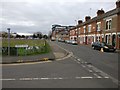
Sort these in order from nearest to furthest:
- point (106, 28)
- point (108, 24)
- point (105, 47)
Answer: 1. point (105, 47)
2. point (108, 24)
3. point (106, 28)

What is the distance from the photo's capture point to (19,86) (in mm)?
8812

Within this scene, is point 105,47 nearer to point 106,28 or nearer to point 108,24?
point 108,24

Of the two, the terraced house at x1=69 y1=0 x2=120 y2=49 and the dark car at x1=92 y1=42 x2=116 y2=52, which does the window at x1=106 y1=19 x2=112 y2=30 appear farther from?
the dark car at x1=92 y1=42 x2=116 y2=52

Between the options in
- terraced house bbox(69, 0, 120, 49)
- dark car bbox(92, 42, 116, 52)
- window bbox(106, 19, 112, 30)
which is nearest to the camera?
dark car bbox(92, 42, 116, 52)

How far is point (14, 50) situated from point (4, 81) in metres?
12.6

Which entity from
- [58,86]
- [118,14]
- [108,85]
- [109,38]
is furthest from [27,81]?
[109,38]

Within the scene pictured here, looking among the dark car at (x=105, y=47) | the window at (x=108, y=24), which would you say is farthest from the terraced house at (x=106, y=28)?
the dark car at (x=105, y=47)

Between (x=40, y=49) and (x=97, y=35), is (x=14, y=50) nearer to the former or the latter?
(x=40, y=49)

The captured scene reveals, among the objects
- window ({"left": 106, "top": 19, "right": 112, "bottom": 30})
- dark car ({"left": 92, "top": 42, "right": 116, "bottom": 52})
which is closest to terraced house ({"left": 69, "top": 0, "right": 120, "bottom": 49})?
window ({"left": 106, "top": 19, "right": 112, "bottom": 30})

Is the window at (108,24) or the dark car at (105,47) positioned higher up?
the window at (108,24)

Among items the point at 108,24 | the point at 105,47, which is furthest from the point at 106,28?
the point at 105,47

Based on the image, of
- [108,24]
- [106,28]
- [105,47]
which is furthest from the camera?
[106,28]

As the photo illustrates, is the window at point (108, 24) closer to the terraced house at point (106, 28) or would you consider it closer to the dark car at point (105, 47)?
the terraced house at point (106, 28)

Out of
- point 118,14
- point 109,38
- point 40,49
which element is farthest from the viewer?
point 109,38
